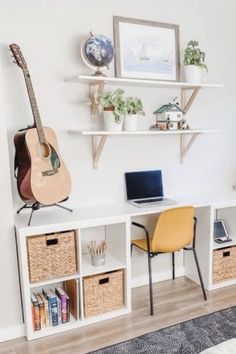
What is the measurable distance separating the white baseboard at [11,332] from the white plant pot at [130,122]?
59.3 inches

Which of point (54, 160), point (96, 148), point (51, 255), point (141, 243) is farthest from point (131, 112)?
point (51, 255)

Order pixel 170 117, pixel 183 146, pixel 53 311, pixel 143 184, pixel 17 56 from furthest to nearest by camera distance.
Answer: pixel 183 146, pixel 143 184, pixel 170 117, pixel 53 311, pixel 17 56

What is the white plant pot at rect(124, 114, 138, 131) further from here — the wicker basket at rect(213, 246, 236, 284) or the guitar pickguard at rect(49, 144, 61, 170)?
the wicker basket at rect(213, 246, 236, 284)

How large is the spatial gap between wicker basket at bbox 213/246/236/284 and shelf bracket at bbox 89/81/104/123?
1.47m

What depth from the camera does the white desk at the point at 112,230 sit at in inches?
79.6

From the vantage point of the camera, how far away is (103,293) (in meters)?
2.26

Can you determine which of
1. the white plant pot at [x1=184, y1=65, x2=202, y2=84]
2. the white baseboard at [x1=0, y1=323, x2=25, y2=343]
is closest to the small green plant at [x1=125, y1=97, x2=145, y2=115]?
the white plant pot at [x1=184, y1=65, x2=202, y2=84]

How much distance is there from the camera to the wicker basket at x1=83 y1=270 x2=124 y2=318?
2.21 m

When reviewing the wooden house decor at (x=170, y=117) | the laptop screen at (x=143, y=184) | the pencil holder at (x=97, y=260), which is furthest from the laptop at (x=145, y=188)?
the pencil holder at (x=97, y=260)

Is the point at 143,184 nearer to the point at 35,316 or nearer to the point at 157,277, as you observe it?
the point at 157,277

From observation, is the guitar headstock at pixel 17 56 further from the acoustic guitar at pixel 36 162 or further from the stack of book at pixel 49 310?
the stack of book at pixel 49 310

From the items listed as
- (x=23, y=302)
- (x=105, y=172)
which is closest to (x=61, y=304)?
(x=23, y=302)

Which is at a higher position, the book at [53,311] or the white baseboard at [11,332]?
the book at [53,311]

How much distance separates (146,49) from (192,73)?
407 mm
